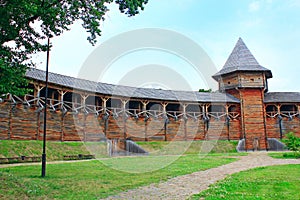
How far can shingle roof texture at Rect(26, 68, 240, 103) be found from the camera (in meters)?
26.2

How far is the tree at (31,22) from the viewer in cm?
897

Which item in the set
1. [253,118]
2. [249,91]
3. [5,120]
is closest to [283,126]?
[253,118]

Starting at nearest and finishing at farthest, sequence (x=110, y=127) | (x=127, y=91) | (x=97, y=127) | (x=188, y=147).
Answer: (x=97, y=127), (x=110, y=127), (x=188, y=147), (x=127, y=91)

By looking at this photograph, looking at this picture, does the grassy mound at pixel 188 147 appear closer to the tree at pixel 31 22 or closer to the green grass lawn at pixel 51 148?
the green grass lawn at pixel 51 148

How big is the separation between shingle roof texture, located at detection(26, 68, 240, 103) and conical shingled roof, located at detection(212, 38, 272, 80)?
3864 millimetres

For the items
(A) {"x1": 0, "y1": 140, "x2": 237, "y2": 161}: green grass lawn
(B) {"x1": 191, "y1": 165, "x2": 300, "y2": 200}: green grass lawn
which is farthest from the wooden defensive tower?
(B) {"x1": 191, "y1": 165, "x2": 300, "y2": 200}: green grass lawn

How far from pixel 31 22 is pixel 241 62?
1361 inches

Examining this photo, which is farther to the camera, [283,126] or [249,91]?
[249,91]

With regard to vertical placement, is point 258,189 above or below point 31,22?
below

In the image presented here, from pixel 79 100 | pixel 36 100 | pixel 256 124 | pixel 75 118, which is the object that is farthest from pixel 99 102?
pixel 256 124

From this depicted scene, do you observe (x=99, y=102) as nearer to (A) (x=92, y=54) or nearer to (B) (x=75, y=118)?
(B) (x=75, y=118)

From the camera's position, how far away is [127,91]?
3303 centimetres

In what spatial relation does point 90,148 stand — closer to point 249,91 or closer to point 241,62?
point 249,91

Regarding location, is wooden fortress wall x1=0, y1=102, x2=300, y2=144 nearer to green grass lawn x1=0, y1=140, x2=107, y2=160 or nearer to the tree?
green grass lawn x1=0, y1=140, x2=107, y2=160
